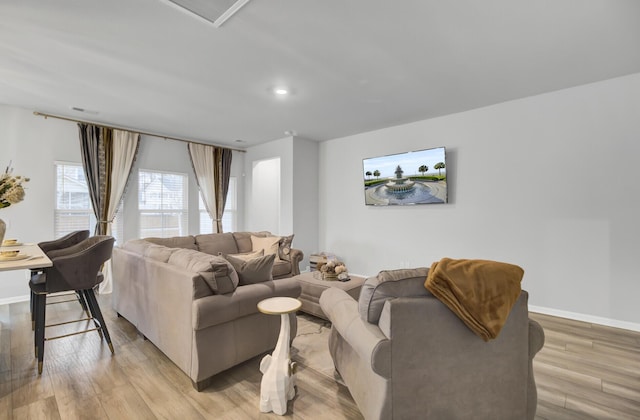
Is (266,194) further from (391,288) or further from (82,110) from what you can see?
(391,288)

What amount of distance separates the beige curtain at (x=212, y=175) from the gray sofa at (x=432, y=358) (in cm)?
516

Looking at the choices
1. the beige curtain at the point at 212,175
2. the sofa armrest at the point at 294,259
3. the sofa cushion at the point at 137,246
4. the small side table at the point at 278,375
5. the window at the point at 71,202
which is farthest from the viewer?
the beige curtain at the point at 212,175

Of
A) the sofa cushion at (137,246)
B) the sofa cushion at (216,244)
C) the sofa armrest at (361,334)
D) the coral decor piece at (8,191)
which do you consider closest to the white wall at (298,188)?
the sofa cushion at (216,244)

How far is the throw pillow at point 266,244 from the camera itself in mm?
4629

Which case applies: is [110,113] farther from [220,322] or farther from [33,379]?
[220,322]

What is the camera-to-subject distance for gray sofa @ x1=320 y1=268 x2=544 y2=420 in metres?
1.45

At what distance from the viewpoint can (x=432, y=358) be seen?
1484mm

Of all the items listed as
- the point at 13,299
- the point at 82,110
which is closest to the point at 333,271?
the point at 82,110

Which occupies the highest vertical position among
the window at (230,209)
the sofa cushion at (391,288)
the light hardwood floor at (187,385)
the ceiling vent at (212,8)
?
the ceiling vent at (212,8)

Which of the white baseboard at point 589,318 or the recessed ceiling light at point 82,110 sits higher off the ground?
the recessed ceiling light at point 82,110

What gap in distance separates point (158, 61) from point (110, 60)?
0.43 metres

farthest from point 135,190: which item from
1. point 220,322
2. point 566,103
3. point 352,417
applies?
point 566,103

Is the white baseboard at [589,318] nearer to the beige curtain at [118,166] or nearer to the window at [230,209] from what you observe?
the window at [230,209]

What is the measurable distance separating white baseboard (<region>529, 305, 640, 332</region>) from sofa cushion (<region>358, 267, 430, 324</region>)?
3.08 metres
